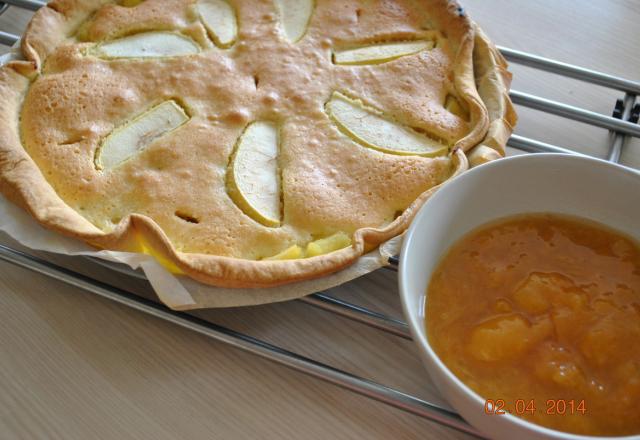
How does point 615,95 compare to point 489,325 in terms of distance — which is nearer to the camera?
point 489,325

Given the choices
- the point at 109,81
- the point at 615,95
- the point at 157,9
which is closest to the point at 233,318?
the point at 109,81

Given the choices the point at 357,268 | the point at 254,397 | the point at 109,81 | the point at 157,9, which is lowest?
the point at 254,397

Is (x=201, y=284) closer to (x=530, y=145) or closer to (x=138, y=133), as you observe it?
(x=138, y=133)

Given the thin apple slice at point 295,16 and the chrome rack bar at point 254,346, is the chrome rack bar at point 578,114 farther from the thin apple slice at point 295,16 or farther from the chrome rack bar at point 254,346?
the chrome rack bar at point 254,346

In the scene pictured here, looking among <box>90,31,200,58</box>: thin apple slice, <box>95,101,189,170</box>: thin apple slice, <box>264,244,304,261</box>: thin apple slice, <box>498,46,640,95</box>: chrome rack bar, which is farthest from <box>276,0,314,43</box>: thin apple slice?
<box>264,244,304,261</box>: thin apple slice

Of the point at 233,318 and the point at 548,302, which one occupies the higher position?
the point at 548,302

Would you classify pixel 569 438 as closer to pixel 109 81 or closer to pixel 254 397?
pixel 254 397

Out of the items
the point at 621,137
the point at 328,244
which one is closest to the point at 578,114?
the point at 621,137

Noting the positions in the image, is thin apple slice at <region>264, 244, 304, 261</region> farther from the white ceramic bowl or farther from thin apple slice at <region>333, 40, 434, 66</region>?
thin apple slice at <region>333, 40, 434, 66</region>
